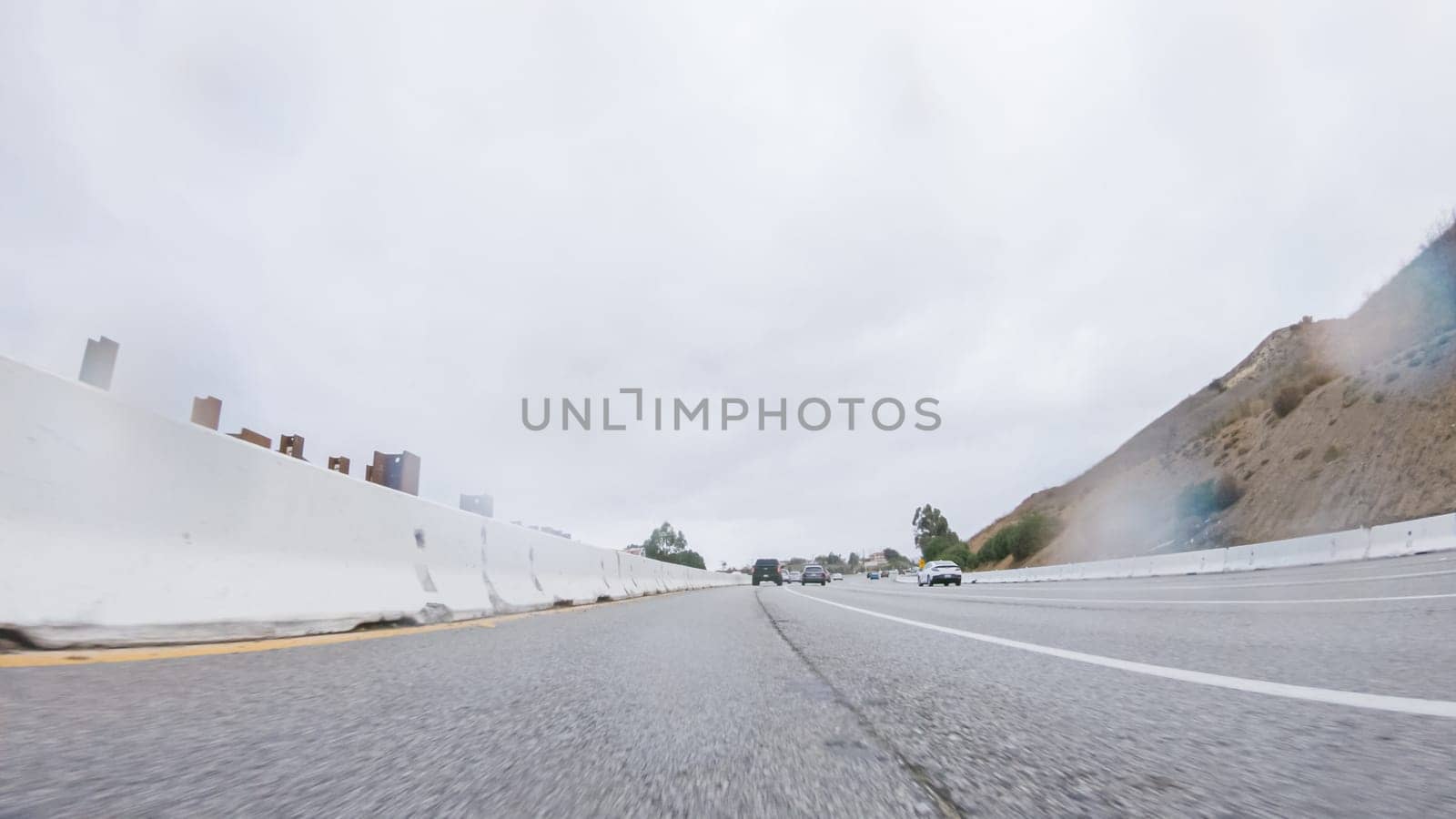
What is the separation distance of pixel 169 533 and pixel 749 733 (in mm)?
4026

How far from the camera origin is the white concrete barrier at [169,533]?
3.85 meters

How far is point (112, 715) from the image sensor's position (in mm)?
2475

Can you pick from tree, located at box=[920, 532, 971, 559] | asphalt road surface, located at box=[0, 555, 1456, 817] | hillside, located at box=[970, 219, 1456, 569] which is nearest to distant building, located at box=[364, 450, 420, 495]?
asphalt road surface, located at box=[0, 555, 1456, 817]

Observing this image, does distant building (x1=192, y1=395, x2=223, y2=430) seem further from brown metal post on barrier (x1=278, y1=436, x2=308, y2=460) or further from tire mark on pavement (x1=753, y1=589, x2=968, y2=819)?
tire mark on pavement (x1=753, y1=589, x2=968, y2=819)

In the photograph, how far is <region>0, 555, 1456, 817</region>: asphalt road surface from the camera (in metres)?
1.63

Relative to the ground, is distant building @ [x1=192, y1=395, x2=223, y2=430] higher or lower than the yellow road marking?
higher

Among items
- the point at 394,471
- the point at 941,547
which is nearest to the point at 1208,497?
the point at 394,471

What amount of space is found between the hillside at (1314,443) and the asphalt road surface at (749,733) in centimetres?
3288

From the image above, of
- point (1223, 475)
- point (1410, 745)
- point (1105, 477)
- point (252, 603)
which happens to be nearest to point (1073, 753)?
point (1410, 745)

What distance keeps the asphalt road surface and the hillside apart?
108 feet

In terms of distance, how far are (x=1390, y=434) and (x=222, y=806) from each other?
41.1 meters

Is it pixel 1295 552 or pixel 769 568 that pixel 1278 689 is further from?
pixel 769 568

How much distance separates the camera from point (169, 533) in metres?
4.58

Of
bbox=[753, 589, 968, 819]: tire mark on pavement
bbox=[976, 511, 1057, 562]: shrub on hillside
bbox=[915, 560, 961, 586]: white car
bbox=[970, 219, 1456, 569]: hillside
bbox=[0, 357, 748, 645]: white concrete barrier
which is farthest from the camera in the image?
bbox=[976, 511, 1057, 562]: shrub on hillside
